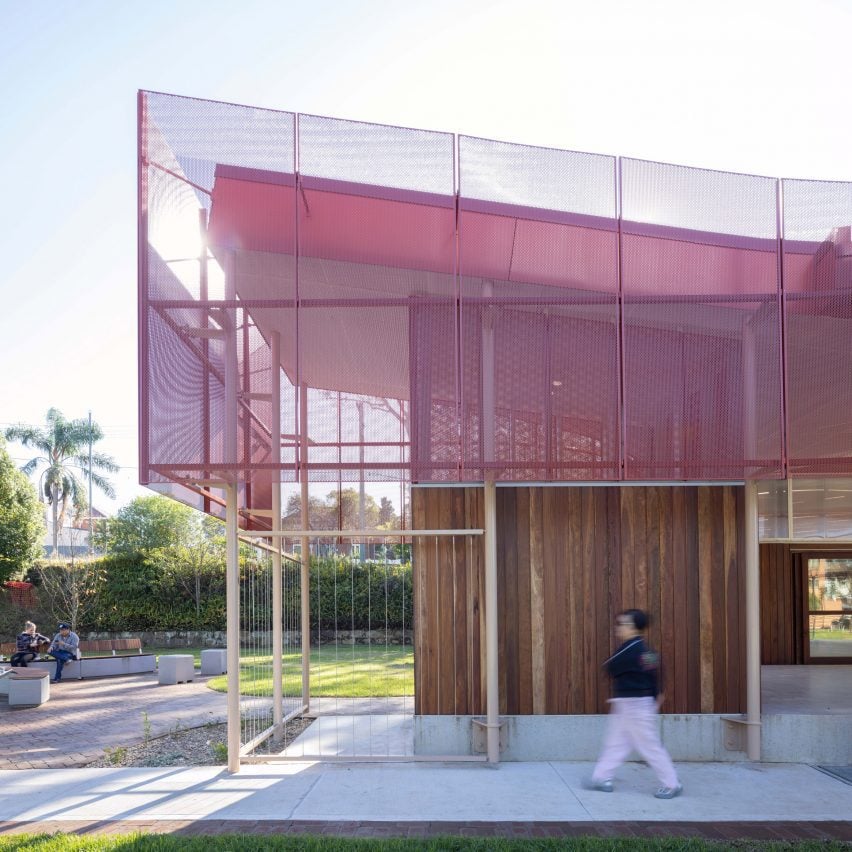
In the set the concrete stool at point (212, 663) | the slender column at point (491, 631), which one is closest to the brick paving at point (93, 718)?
the concrete stool at point (212, 663)

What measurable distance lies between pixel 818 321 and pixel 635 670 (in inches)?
154

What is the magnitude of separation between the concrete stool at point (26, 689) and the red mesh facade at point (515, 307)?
7772mm

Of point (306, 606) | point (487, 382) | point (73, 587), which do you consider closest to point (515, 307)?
point (487, 382)

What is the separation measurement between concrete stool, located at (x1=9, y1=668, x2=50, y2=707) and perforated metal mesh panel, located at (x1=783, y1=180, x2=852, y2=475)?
12104mm

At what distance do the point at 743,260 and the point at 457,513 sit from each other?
3.81m

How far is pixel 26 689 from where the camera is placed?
14305 mm

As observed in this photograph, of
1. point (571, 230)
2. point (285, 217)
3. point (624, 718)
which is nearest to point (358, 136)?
point (285, 217)

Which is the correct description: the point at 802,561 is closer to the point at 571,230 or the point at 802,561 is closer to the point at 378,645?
the point at 378,645

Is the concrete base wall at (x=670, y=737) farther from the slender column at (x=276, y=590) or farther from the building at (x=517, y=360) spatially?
the slender column at (x=276, y=590)

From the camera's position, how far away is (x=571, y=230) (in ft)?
28.6

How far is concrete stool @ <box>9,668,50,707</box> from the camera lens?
14242mm

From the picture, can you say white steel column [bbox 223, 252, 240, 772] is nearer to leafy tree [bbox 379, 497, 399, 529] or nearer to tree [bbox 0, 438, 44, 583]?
leafy tree [bbox 379, 497, 399, 529]

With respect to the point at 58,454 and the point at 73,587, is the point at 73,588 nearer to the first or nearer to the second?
the point at 73,587

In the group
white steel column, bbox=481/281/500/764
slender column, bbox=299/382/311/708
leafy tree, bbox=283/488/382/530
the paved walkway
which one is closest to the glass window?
the paved walkway
